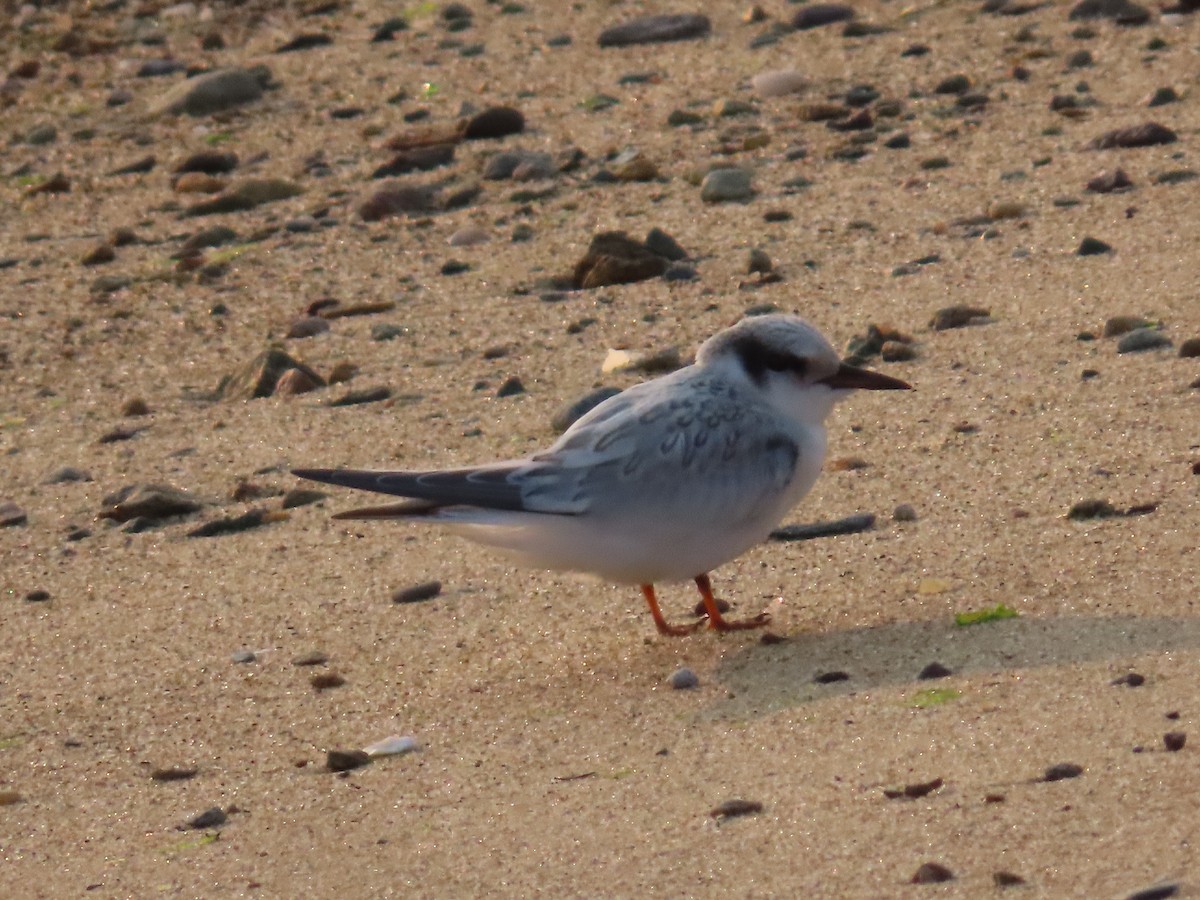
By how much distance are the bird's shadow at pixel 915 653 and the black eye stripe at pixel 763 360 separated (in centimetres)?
60

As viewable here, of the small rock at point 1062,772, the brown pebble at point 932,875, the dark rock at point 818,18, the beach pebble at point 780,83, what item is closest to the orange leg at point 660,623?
the small rock at point 1062,772

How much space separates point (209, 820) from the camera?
11.7 ft

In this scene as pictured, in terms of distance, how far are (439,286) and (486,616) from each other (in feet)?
7.95

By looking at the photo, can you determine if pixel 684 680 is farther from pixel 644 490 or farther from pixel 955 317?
pixel 955 317

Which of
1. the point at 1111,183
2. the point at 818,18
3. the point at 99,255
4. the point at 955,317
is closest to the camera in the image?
the point at 955,317

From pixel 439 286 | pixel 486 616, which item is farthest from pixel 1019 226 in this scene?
pixel 486 616

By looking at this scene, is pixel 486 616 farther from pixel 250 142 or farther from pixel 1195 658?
pixel 250 142

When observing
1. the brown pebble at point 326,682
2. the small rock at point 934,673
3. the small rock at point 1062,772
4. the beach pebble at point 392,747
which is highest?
the small rock at point 1062,772

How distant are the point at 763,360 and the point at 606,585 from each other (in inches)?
27.0

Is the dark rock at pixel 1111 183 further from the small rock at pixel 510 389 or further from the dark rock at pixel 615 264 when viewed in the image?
the small rock at pixel 510 389

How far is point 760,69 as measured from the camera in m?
8.13

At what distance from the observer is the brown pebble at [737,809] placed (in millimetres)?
3266

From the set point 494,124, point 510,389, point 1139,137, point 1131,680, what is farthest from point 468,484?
point 494,124

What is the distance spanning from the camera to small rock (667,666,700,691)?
3.91 meters
